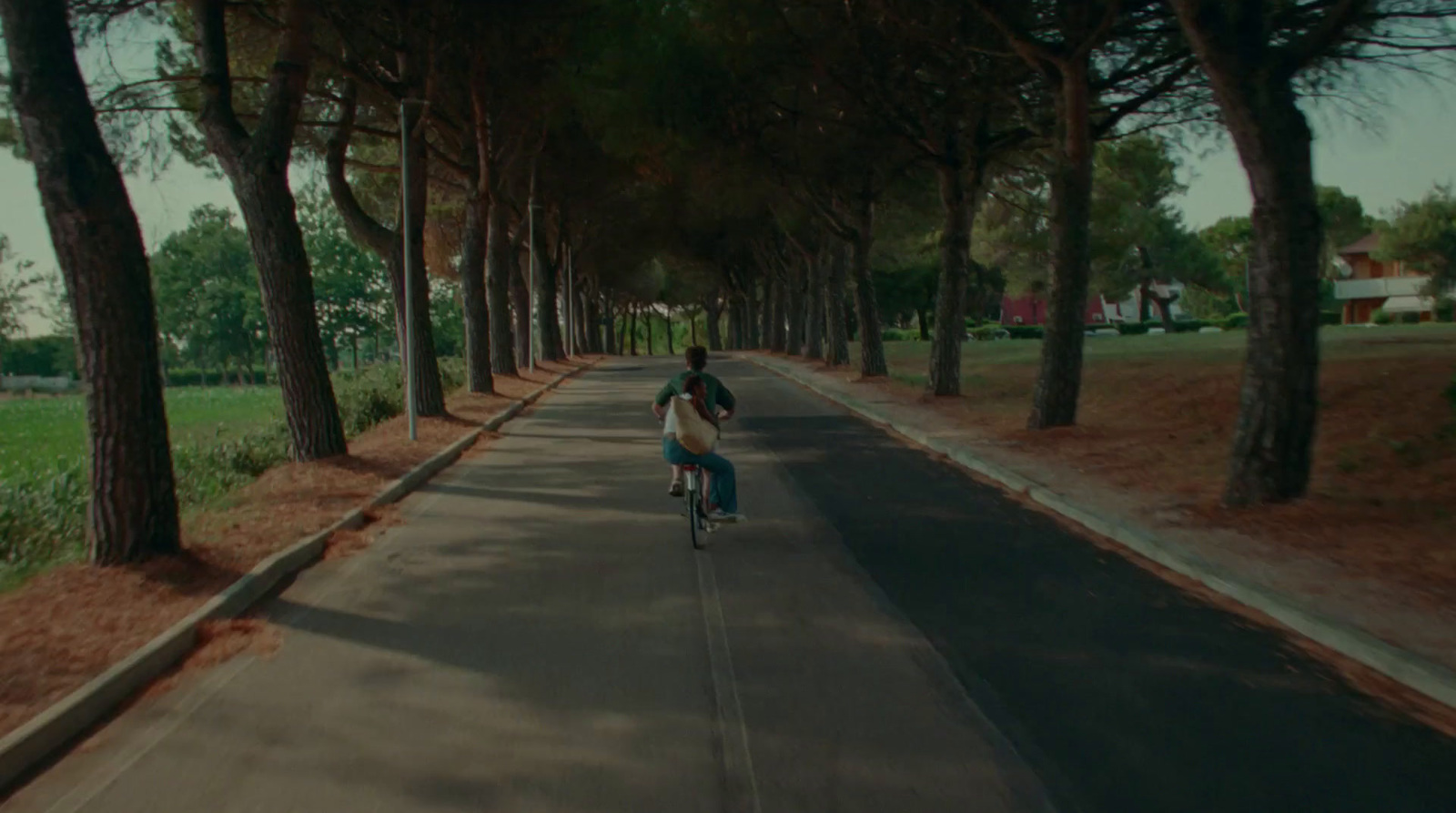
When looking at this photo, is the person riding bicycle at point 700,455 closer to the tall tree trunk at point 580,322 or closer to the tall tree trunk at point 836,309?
the tall tree trunk at point 836,309

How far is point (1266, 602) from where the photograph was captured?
8.34 meters

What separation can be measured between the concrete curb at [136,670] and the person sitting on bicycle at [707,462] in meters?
3.09

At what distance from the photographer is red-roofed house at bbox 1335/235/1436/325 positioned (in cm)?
7288

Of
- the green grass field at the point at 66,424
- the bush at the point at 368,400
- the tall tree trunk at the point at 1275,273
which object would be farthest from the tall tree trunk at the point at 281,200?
the tall tree trunk at the point at 1275,273

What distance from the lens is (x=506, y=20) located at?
21500 millimetres

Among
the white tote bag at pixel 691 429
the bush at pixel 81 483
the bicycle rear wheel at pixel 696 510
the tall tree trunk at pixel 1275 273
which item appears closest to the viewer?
the bicycle rear wheel at pixel 696 510

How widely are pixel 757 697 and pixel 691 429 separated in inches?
186

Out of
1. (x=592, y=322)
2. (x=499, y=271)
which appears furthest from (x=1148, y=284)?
(x=499, y=271)

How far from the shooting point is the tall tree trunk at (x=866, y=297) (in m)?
34.3

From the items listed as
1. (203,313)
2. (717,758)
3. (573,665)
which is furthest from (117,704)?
(203,313)

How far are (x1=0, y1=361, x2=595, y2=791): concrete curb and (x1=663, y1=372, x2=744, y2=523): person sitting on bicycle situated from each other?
10.1ft

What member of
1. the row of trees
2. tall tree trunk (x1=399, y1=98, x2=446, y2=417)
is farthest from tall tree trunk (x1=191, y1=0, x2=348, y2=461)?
tall tree trunk (x1=399, y1=98, x2=446, y2=417)

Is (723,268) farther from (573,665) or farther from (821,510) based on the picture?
(573,665)

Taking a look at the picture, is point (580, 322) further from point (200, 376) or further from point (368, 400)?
point (368, 400)
